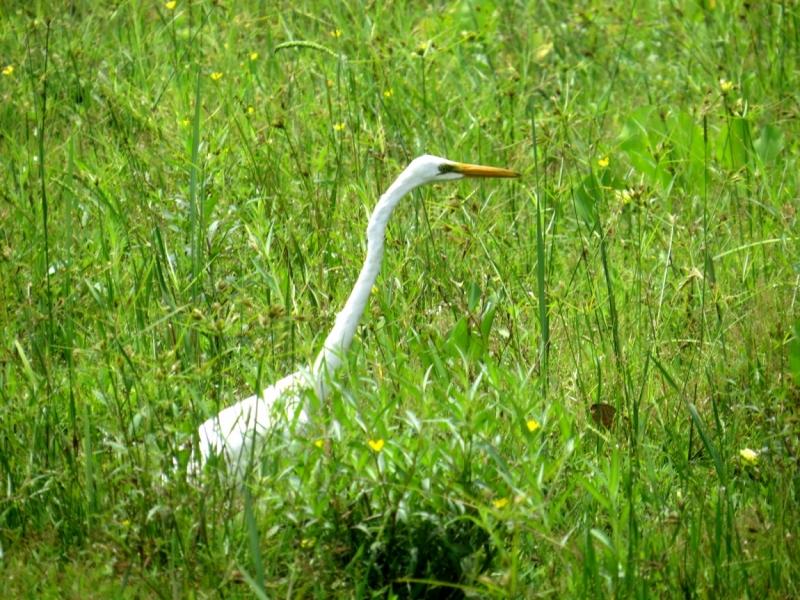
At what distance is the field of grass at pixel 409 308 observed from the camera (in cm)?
212

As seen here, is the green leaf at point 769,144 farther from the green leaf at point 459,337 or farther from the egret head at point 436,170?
the green leaf at point 459,337

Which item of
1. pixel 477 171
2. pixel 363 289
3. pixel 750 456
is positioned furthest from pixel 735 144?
pixel 363 289

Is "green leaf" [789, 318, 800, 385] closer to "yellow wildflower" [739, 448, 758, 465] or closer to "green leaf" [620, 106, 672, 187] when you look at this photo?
"yellow wildflower" [739, 448, 758, 465]

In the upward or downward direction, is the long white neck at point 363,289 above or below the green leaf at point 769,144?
above

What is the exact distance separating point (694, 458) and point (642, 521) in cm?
45

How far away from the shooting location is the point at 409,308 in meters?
3.09

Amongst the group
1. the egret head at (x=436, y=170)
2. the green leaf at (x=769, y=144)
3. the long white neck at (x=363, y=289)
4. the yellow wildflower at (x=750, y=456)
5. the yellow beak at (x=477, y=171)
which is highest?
the egret head at (x=436, y=170)

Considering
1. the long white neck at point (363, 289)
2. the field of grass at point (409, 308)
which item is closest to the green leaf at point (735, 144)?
the field of grass at point (409, 308)

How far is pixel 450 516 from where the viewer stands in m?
2.08

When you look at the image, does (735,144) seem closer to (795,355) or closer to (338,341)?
(795,355)

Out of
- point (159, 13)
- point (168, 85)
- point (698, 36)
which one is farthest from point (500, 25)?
point (168, 85)

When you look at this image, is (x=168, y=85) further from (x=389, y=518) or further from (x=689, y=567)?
(x=689, y=567)

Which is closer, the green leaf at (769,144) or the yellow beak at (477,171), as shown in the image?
the yellow beak at (477,171)

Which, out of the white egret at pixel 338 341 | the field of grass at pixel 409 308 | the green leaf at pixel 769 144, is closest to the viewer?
the field of grass at pixel 409 308
